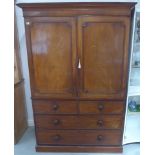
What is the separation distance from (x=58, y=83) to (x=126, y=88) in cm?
75

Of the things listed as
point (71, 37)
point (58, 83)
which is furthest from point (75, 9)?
point (58, 83)

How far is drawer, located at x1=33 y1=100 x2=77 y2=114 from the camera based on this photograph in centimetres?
202

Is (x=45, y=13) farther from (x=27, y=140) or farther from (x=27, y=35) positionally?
(x=27, y=140)

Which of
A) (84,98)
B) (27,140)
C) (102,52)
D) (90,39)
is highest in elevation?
(90,39)

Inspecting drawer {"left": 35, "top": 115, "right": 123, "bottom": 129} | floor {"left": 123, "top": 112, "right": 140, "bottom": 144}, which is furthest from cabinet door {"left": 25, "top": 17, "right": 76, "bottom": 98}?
floor {"left": 123, "top": 112, "right": 140, "bottom": 144}

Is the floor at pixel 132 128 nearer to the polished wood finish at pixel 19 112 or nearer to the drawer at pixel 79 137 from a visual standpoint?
the drawer at pixel 79 137

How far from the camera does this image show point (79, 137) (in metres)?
2.12

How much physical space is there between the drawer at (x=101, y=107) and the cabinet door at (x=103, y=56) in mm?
76

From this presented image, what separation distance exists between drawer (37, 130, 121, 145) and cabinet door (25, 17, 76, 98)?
0.48 m

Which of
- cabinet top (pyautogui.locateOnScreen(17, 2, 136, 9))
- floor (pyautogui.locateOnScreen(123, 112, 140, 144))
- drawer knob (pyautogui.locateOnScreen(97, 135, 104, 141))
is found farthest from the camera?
floor (pyautogui.locateOnScreen(123, 112, 140, 144))

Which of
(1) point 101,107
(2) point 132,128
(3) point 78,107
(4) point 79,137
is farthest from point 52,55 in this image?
(2) point 132,128

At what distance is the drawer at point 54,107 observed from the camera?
2.02 metres

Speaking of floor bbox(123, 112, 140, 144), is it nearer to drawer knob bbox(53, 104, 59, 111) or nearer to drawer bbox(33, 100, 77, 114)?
drawer bbox(33, 100, 77, 114)

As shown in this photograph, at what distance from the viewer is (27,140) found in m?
2.42
